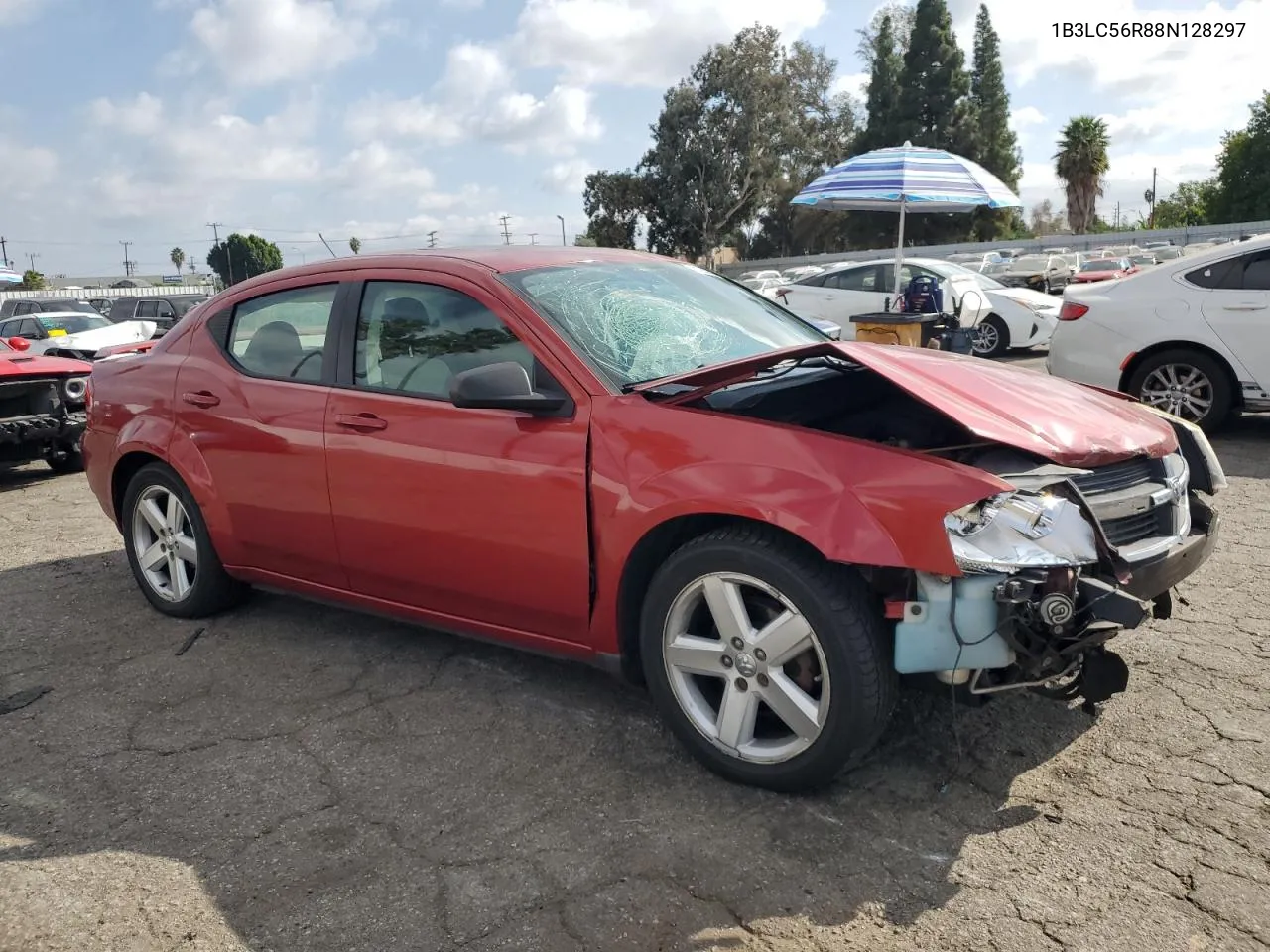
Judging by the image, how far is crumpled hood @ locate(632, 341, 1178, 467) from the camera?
2881 mm

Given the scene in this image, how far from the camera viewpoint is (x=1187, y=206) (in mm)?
68000

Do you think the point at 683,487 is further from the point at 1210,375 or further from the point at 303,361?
the point at 1210,375

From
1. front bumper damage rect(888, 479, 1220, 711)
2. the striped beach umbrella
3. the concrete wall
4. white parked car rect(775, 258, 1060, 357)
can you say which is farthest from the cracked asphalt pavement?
the concrete wall

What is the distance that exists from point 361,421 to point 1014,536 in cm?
229

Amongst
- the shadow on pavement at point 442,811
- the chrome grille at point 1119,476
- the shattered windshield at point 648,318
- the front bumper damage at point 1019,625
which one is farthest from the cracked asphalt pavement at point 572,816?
the shattered windshield at point 648,318

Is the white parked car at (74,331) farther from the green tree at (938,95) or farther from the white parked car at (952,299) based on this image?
the green tree at (938,95)

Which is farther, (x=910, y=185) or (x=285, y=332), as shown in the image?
(x=910, y=185)

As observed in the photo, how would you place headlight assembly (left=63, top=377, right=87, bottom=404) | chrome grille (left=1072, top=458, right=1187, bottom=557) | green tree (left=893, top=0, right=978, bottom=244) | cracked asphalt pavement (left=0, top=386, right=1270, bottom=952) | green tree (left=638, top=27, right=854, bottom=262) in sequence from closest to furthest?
cracked asphalt pavement (left=0, top=386, right=1270, bottom=952), chrome grille (left=1072, top=458, right=1187, bottom=557), headlight assembly (left=63, top=377, right=87, bottom=404), green tree (left=638, top=27, right=854, bottom=262), green tree (left=893, top=0, right=978, bottom=244)

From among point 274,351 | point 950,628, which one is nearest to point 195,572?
point 274,351

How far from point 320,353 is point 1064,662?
2847mm

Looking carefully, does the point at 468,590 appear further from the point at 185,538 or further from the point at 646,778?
the point at 185,538

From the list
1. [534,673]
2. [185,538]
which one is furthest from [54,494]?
[534,673]

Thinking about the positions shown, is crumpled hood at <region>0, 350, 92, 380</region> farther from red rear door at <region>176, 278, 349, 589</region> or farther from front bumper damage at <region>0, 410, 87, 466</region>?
red rear door at <region>176, 278, 349, 589</region>

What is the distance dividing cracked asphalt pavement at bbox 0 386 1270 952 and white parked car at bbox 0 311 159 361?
14.2 metres
